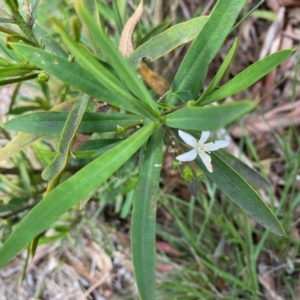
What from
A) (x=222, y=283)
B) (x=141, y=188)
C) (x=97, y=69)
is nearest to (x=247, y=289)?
(x=222, y=283)

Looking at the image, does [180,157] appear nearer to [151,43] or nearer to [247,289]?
[151,43]

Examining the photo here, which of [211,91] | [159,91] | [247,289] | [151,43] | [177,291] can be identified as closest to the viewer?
[211,91]

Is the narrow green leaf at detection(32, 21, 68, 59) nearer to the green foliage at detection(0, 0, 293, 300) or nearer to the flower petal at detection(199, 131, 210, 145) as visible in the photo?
the green foliage at detection(0, 0, 293, 300)

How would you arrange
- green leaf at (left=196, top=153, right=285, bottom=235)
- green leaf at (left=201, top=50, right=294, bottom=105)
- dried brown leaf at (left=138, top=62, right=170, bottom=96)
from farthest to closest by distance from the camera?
dried brown leaf at (left=138, top=62, right=170, bottom=96)
green leaf at (left=196, top=153, right=285, bottom=235)
green leaf at (left=201, top=50, right=294, bottom=105)

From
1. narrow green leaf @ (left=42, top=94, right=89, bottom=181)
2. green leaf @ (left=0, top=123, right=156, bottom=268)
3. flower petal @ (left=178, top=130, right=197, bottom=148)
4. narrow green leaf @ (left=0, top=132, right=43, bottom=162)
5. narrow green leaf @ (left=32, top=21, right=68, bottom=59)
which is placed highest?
narrow green leaf @ (left=32, top=21, right=68, bottom=59)

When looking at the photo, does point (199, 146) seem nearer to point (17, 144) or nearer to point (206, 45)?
point (206, 45)

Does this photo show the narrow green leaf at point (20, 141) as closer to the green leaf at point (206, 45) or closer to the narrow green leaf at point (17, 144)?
the narrow green leaf at point (17, 144)

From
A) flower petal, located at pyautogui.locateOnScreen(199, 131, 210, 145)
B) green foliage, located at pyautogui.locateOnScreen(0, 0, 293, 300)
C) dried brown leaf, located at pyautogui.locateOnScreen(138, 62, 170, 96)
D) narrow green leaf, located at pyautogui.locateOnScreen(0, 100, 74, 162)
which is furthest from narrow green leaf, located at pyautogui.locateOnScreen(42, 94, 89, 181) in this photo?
dried brown leaf, located at pyautogui.locateOnScreen(138, 62, 170, 96)
